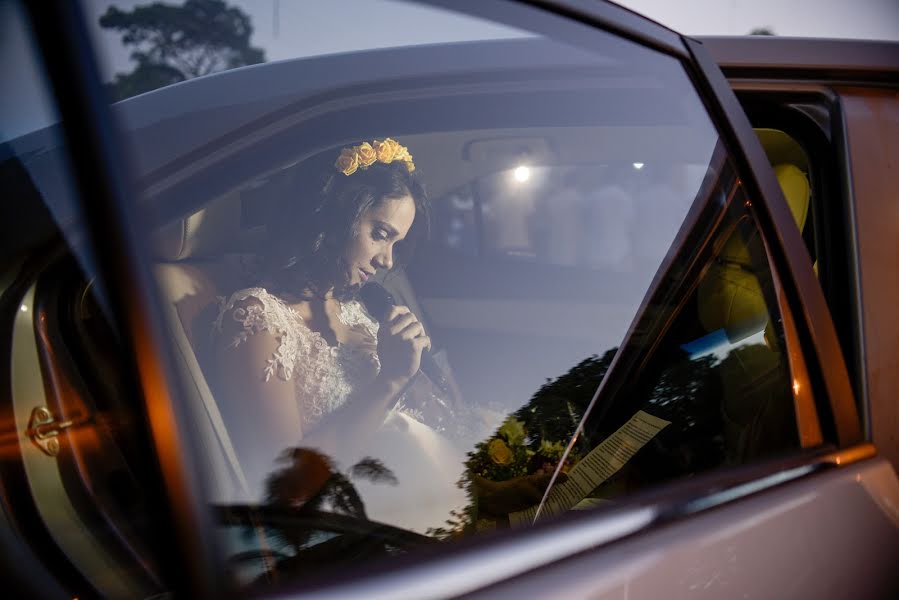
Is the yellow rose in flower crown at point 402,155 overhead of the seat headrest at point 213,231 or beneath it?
overhead

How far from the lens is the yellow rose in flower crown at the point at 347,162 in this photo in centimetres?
127

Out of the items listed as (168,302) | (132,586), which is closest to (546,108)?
(168,302)

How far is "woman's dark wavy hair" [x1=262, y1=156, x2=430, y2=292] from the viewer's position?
3.53 ft

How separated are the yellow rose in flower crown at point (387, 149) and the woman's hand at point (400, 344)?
1.02 ft

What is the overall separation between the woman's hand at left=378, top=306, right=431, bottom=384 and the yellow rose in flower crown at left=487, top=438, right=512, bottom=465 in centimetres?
16

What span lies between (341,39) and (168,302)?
545 millimetres

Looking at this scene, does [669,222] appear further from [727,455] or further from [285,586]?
[285,586]

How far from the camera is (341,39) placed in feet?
→ 3.69

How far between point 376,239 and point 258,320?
24 cm

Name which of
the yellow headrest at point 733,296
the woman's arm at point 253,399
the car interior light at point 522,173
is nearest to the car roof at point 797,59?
the yellow headrest at point 733,296

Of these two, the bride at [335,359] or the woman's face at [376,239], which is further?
the woman's face at [376,239]

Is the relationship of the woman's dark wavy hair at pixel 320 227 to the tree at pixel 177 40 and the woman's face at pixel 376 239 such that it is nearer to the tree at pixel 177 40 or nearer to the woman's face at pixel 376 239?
the woman's face at pixel 376 239

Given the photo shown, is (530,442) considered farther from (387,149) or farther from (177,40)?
(177,40)

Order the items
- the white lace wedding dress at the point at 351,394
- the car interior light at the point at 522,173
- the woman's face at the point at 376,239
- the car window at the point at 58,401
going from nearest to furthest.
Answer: the car window at the point at 58,401
the white lace wedding dress at the point at 351,394
the woman's face at the point at 376,239
the car interior light at the point at 522,173
